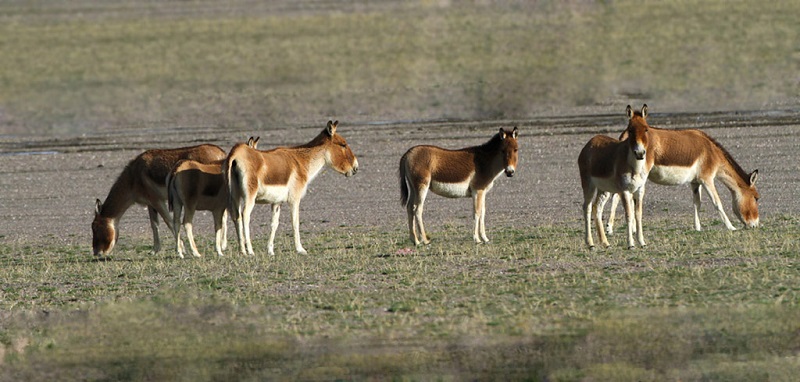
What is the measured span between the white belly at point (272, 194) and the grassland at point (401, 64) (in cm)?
1692

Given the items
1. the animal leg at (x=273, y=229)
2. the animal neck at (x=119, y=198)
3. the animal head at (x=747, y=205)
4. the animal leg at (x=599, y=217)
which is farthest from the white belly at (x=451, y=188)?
the animal neck at (x=119, y=198)

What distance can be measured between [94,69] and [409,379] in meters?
36.1

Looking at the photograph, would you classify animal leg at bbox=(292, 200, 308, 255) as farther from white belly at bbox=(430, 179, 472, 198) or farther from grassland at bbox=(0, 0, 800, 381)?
white belly at bbox=(430, 179, 472, 198)

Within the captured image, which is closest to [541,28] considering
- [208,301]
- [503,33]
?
[503,33]

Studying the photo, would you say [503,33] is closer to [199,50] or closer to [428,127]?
[199,50]

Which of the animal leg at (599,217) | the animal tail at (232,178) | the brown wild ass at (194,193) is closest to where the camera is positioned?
the animal leg at (599,217)

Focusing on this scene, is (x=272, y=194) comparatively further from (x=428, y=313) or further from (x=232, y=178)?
(x=428, y=313)

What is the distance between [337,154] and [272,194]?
71.2 inches

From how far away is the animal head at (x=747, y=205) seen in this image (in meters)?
20.5

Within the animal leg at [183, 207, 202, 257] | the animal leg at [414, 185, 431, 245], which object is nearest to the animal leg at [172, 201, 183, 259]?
the animal leg at [183, 207, 202, 257]

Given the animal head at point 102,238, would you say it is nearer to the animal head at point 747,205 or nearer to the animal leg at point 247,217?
the animal leg at point 247,217

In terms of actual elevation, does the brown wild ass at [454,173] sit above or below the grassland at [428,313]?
above

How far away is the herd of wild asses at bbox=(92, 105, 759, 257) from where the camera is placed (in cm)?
1895

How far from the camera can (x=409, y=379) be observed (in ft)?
38.9
